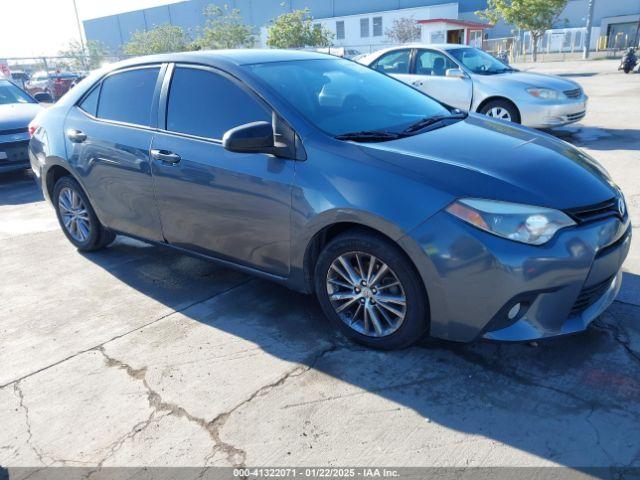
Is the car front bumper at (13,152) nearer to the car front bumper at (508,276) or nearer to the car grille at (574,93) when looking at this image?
the car front bumper at (508,276)

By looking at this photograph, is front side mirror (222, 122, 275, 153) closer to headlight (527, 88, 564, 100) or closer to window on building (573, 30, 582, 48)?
headlight (527, 88, 564, 100)

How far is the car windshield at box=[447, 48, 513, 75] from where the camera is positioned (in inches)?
352

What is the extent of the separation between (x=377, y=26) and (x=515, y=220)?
183 feet

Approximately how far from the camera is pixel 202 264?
4.68 metres

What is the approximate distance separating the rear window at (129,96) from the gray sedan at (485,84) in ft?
19.3

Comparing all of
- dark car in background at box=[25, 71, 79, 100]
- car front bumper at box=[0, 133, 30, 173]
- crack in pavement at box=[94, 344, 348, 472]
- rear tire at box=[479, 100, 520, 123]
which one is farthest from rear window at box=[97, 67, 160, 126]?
dark car in background at box=[25, 71, 79, 100]

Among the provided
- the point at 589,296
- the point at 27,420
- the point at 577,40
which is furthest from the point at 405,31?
the point at 27,420

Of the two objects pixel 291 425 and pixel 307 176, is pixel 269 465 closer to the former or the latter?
pixel 291 425

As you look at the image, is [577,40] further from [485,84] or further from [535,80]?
[485,84]

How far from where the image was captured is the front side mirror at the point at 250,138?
3082mm

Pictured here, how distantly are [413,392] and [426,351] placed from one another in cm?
40

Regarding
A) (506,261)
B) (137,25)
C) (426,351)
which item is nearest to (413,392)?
(426,351)

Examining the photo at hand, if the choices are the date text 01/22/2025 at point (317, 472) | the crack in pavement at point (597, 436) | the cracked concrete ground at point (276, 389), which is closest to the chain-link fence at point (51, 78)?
the cracked concrete ground at point (276, 389)

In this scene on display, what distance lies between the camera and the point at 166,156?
3693 millimetres
